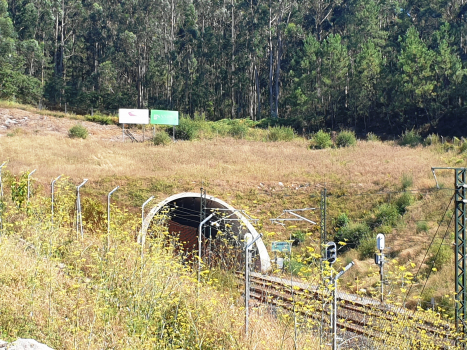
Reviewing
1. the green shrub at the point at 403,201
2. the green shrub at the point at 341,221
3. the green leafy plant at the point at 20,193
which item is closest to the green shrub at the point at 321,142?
the green shrub at the point at 403,201

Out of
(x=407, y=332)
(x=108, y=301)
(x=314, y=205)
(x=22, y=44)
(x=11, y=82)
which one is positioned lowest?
(x=314, y=205)

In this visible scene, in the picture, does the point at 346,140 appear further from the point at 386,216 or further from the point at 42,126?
the point at 42,126

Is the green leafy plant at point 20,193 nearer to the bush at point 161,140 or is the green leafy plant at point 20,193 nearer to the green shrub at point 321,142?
the bush at point 161,140

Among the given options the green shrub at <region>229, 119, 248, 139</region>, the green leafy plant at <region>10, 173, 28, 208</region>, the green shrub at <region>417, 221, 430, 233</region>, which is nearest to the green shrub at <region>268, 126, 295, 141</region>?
the green shrub at <region>229, 119, 248, 139</region>

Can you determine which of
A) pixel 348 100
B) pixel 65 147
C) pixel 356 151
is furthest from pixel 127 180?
pixel 348 100

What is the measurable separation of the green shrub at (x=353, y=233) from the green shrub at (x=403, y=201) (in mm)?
2406

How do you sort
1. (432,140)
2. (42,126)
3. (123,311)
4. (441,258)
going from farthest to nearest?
(42,126) → (432,140) → (441,258) → (123,311)

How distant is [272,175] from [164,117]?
57.4 feet

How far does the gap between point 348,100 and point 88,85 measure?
35944 mm

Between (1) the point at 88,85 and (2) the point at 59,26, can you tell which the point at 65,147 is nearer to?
(1) the point at 88,85

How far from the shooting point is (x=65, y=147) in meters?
39.4

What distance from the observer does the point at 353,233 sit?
2548 cm

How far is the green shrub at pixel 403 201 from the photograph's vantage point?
27.1 meters

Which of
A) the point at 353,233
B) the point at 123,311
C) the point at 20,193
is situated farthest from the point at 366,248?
the point at 123,311
